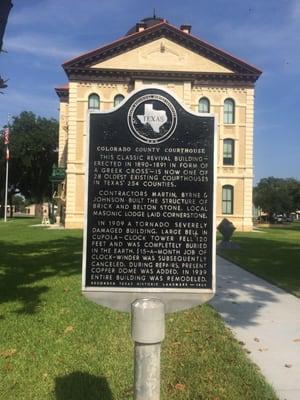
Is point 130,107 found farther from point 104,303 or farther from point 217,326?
point 217,326

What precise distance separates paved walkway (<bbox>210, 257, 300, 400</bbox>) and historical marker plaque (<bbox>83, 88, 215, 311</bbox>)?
1.87 meters

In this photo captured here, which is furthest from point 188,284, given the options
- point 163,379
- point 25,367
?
point 25,367

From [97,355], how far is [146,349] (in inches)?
102

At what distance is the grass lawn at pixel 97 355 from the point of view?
541cm

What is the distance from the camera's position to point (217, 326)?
7.93 m

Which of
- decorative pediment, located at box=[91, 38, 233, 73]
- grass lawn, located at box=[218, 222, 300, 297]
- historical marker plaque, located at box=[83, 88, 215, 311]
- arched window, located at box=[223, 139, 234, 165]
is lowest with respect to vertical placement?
grass lawn, located at box=[218, 222, 300, 297]

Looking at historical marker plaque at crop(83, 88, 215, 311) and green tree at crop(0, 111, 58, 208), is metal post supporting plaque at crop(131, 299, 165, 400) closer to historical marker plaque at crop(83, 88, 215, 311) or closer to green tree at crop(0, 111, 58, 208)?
historical marker plaque at crop(83, 88, 215, 311)

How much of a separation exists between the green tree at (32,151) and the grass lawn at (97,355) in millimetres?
61012

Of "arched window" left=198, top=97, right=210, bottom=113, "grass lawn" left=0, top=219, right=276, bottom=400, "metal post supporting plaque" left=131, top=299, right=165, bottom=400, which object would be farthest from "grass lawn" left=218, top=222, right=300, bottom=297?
"arched window" left=198, top=97, right=210, bottom=113

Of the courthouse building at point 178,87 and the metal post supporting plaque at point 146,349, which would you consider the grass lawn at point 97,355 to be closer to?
the metal post supporting plaque at point 146,349

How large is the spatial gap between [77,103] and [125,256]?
39284 mm

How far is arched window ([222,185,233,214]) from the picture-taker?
141 ft

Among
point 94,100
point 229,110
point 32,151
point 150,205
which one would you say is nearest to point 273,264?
point 150,205

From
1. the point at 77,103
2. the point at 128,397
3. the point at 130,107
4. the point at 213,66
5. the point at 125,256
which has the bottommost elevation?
the point at 128,397
